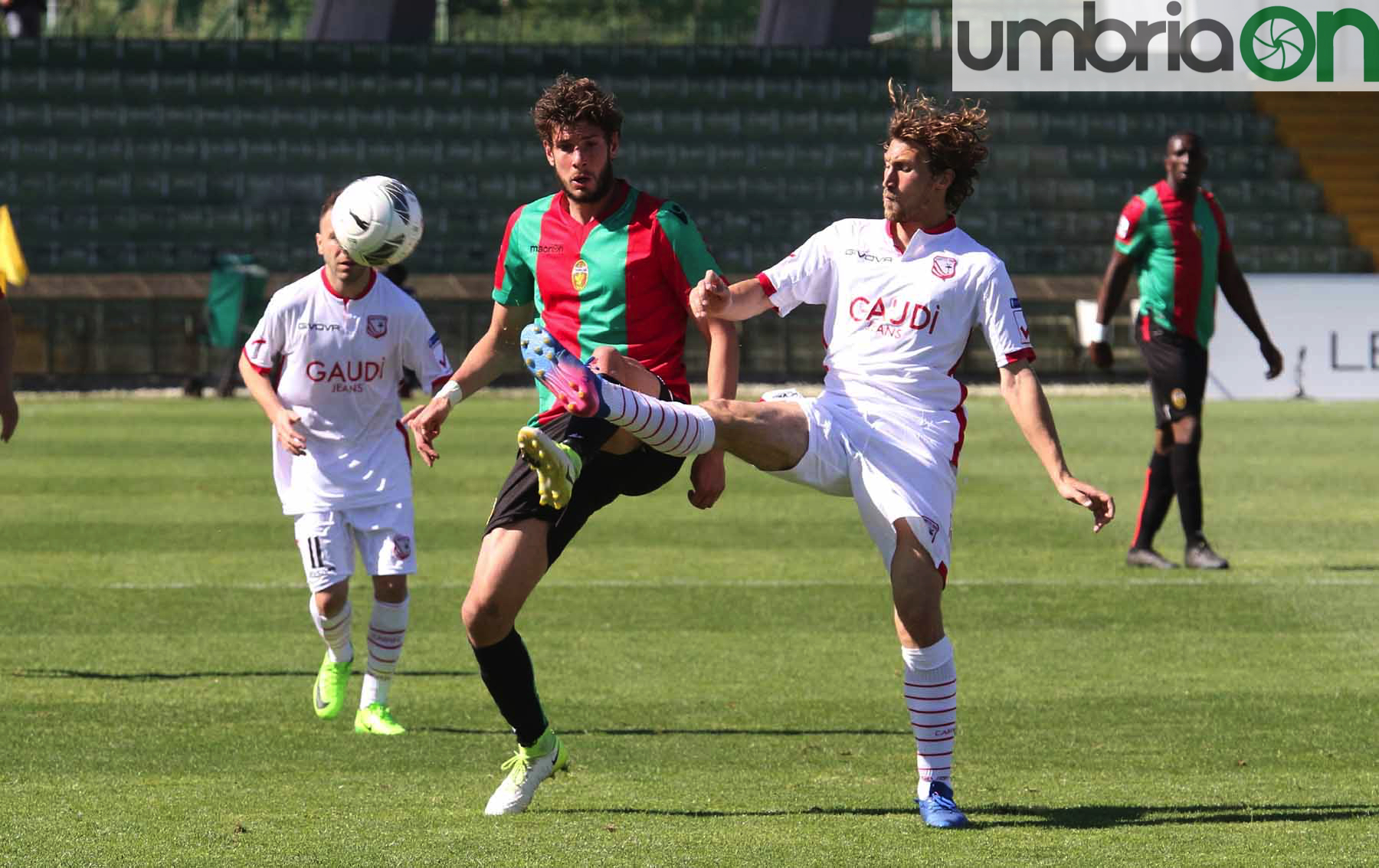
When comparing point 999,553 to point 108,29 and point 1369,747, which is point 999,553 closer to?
point 1369,747

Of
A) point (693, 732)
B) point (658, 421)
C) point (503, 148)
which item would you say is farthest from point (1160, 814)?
point (503, 148)

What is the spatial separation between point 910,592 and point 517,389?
22.7 m

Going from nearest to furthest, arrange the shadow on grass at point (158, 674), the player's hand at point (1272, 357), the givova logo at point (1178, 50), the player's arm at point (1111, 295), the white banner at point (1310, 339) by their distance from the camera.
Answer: the shadow on grass at point (158, 674)
the player's arm at point (1111, 295)
the player's hand at point (1272, 357)
the white banner at point (1310, 339)
the givova logo at point (1178, 50)

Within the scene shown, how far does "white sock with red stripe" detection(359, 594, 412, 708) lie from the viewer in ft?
24.6

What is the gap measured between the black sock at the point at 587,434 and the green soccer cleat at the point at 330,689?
2.17m

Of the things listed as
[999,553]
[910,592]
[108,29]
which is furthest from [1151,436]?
[108,29]

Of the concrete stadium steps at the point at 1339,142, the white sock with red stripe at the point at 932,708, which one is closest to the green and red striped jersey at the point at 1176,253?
the white sock with red stripe at the point at 932,708

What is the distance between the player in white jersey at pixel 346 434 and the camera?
750 centimetres

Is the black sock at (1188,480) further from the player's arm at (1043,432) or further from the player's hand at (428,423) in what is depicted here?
the player's hand at (428,423)

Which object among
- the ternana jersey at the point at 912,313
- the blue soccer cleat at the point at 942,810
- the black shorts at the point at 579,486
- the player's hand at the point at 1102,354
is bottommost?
the blue soccer cleat at the point at 942,810

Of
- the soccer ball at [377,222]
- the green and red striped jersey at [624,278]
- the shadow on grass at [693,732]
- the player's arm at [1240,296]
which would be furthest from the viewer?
the player's arm at [1240,296]

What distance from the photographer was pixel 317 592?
299 inches

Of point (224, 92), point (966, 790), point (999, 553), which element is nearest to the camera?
point (966, 790)

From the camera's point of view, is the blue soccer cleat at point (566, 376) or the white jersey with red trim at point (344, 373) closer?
the blue soccer cleat at point (566, 376)
